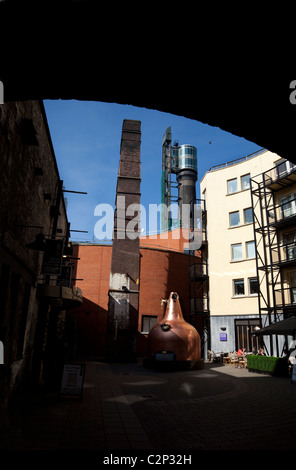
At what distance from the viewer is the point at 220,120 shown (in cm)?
402

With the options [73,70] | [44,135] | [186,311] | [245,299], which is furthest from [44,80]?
[186,311]

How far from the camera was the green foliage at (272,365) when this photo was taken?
1581cm

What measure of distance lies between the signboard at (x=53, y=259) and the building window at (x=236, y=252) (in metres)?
18.8

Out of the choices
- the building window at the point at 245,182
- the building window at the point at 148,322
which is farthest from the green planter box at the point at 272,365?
the building window at the point at 245,182

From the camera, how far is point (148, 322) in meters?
25.4

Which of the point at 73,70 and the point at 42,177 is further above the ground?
the point at 42,177

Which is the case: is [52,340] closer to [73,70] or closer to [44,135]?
[44,135]

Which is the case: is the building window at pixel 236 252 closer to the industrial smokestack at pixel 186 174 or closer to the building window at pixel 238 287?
the building window at pixel 238 287

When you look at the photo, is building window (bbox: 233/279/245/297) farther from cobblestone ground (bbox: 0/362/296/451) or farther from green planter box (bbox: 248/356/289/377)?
cobblestone ground (bbox: 0/362/296/451)

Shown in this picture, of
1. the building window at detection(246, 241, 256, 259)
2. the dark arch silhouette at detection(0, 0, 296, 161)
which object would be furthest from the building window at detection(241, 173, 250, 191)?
the dark arch silhouette at detection(0, 0, 296, 161)

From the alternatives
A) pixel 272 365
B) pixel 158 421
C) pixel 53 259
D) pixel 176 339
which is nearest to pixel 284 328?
pixel 272 365

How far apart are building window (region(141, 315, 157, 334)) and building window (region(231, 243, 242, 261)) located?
7874mm

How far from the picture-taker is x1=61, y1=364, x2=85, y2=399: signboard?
27.0ft
